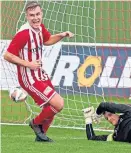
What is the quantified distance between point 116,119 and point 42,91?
3.00 ft

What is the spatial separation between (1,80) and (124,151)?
4.98 m

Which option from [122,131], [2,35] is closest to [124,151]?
[122,131]

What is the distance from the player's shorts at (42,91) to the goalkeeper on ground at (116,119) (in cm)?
62

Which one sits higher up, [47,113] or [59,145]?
[47,113]

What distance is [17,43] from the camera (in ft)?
31.1

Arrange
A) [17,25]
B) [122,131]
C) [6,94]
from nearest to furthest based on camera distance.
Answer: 1. [122,131]
2. [17,25]
3. [6,94]

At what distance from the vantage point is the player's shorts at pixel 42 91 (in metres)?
9.54

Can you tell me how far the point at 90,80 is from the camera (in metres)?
13.4

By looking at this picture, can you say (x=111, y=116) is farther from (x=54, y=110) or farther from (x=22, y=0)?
(x=22, y=0)

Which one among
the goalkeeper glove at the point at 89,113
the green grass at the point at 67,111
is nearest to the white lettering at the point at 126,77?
the green grass at the point at 67,111

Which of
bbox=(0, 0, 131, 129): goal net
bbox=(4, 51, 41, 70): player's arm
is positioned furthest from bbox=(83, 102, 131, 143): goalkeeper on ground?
bbox=(0, 0, 131, 129): goal net

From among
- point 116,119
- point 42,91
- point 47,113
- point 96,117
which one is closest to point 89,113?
point 96,117

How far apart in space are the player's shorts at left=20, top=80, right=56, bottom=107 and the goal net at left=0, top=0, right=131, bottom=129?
298cm

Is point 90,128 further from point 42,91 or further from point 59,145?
point 59,145
